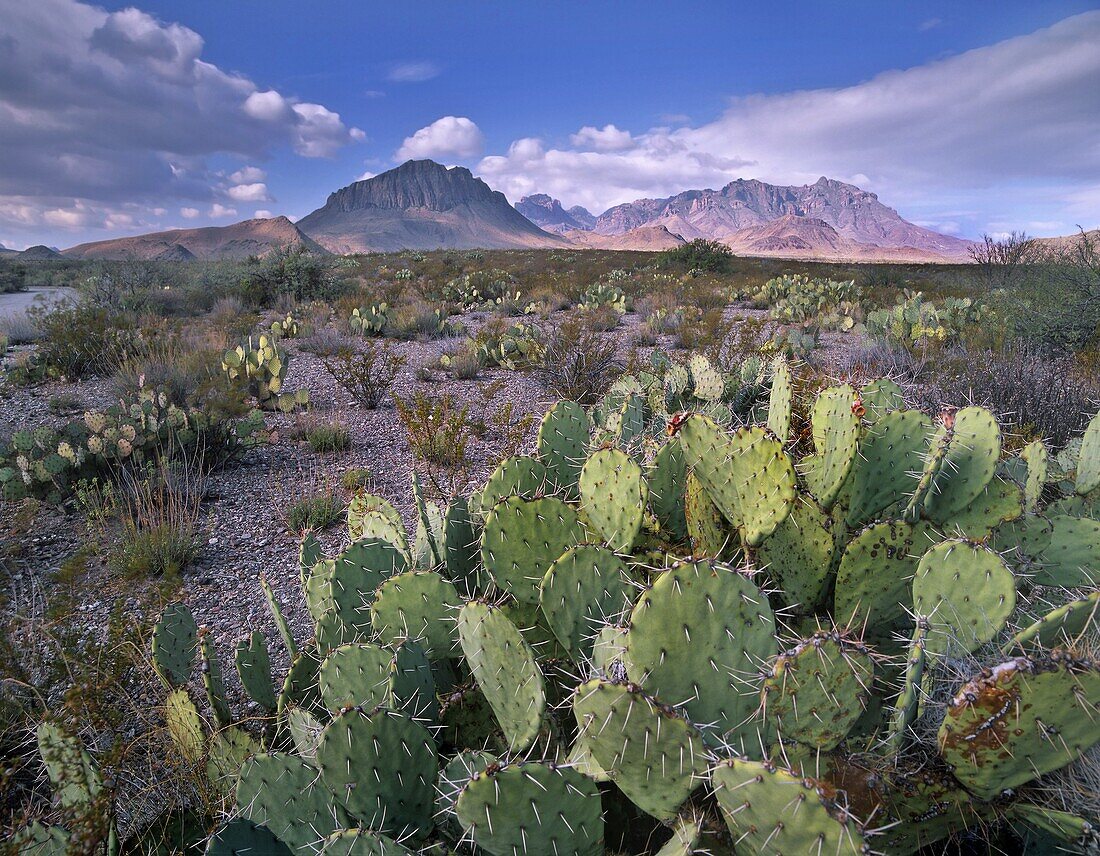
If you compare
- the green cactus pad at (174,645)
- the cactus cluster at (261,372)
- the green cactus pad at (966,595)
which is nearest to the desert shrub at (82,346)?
the cactus cluster at (261,372)

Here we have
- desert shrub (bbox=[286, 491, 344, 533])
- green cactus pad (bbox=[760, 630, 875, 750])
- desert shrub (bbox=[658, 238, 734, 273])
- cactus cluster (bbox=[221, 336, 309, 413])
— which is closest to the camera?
green cactus pad (bbox=[760, 630, 875, 750])

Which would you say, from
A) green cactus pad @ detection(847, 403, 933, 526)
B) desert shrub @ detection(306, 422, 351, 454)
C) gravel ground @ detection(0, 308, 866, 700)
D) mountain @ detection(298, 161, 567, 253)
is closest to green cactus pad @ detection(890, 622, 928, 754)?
green cactus pad @ detection(847, 403, 933, 526)

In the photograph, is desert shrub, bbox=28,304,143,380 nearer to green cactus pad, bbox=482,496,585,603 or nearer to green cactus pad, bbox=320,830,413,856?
green cactus pad, bbox=482,496,585,603

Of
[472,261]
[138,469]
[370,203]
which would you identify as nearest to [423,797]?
[138,469]

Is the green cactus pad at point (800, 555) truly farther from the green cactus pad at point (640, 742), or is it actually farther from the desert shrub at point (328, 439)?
the desert shrub at point (328, 439)

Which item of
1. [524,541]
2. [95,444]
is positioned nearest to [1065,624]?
[524,541]

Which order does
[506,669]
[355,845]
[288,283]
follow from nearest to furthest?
[355,845] → [506,669] → [288,283]

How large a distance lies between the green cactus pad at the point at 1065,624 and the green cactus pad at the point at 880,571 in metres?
0.37

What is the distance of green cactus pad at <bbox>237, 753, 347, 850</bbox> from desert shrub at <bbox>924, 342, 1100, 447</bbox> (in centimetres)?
488

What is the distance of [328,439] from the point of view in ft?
19.3

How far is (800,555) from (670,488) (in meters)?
0.52

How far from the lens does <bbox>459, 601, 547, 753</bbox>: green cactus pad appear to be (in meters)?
1.40

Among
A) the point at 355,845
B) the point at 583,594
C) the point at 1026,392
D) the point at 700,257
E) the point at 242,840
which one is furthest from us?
the point at 700,257

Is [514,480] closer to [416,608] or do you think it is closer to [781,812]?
[416,608]
